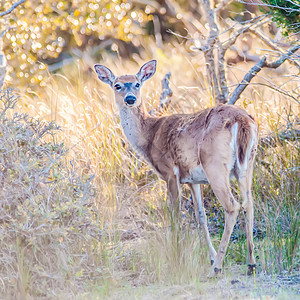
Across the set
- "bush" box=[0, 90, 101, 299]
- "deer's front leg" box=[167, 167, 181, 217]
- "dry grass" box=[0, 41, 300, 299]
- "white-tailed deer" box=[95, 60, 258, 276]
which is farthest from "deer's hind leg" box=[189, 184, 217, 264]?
"bush" box=[0, 90, 101, 299]

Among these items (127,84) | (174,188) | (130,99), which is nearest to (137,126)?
(130,99)

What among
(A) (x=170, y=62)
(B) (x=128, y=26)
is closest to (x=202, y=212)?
(A) (x=170, y=62)

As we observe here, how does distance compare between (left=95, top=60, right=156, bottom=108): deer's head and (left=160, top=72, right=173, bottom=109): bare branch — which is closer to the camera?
(left=95, top=60, right=156, bottom=108): deer's head

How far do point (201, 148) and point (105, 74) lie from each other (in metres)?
2.43

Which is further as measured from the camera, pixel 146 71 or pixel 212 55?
pixel 212 55

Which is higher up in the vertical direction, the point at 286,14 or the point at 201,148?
the point at 286,14

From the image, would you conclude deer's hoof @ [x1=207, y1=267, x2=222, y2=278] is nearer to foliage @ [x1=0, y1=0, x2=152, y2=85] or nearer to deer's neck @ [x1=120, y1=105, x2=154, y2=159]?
deer's neck @ [x1=120, y1=105, x2=154, y2=159]

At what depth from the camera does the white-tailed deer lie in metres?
6.14

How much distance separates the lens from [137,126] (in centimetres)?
768

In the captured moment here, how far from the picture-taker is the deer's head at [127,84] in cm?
771

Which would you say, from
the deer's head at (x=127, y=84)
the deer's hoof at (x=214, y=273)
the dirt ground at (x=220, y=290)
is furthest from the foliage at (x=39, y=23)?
the dirt ground at (x=220, y=290)

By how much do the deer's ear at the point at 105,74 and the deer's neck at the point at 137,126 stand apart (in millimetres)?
669

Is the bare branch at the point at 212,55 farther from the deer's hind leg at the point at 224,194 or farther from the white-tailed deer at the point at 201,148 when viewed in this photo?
the deer's hind leg at the point at 224,194

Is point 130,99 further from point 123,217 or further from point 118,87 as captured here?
point 123,217
